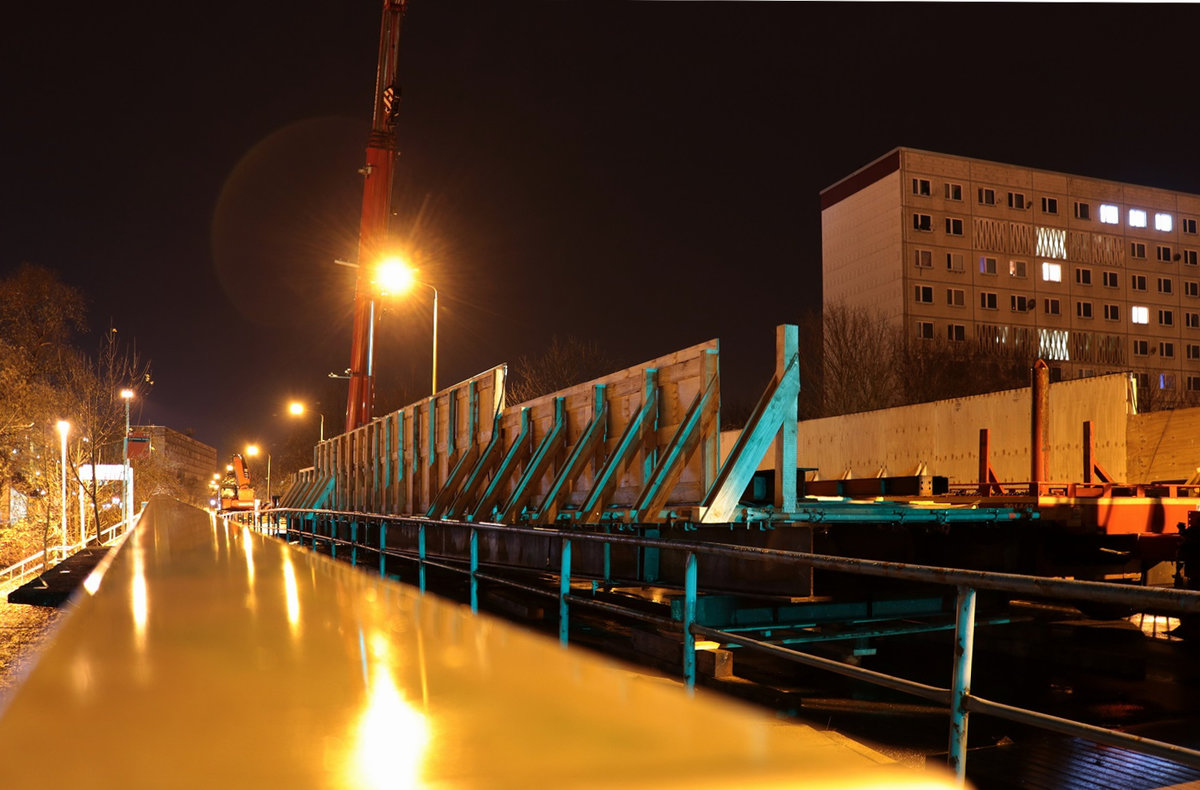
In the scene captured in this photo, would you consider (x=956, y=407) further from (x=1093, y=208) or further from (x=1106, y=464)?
(x=1093, y=208)

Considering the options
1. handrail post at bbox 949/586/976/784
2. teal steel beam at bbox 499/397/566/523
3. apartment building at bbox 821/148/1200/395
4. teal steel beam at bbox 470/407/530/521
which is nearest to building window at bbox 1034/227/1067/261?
apartment building at bbox 821/148/1200/395

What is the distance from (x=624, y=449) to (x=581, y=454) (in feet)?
3.42

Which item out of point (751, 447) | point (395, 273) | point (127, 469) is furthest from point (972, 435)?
point (127, 469)

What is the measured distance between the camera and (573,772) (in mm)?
4055

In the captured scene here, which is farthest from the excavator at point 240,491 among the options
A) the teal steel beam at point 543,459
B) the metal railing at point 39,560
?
the teal steel beam at point 543,459

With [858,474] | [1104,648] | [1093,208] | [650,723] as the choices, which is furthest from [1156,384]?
[650,723]

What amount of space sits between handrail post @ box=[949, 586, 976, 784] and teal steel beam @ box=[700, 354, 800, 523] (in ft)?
13.0

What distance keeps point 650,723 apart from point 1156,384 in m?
70.9

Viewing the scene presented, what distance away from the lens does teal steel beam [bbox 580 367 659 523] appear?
9625mm

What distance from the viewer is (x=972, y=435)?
19.8 m

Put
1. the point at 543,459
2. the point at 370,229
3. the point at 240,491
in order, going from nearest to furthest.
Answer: the point at 543,459, the point at 370,229, the point at 240,491

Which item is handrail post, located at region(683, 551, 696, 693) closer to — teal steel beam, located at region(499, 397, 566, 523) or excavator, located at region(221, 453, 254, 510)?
teal steel beam, located at region(499, 397, 566, 523)

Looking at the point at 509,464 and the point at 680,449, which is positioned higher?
the point at 680,449

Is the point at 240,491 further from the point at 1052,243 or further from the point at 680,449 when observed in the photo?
the point at 1052,243
